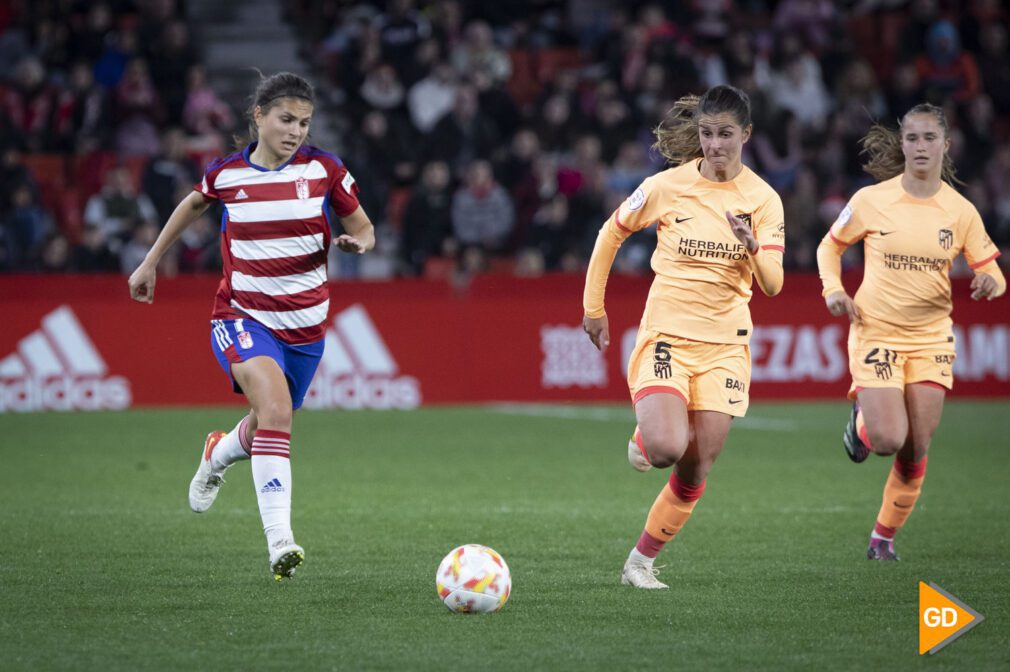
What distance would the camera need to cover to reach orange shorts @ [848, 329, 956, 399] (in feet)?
25.8

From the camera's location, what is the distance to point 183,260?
17359 mm

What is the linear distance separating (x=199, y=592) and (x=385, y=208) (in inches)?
480

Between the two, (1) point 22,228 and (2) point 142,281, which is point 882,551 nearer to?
(2) point 142,281

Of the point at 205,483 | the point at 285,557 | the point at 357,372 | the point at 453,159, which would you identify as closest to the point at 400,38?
the point at 453,159

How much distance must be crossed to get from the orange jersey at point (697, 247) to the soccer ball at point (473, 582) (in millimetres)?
1408

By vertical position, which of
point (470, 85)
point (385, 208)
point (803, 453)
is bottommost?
point (803, 453)

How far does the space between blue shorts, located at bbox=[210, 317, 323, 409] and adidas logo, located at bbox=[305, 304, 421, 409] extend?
8768 millimetres

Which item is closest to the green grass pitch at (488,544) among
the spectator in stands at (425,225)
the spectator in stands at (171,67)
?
the spectator in stands at (425,225)

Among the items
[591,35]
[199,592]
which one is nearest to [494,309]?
[591,35]

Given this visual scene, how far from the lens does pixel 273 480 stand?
6750 millimetres

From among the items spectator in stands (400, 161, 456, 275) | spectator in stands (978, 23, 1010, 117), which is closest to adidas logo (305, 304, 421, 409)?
spectator in stands (400, 161, 456, 275)

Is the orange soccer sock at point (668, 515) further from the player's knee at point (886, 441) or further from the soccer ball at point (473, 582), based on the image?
the player's knee at point (886, 441)

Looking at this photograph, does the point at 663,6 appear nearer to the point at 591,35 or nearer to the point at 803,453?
the point at 591,35

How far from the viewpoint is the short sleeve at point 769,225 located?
692 cm
